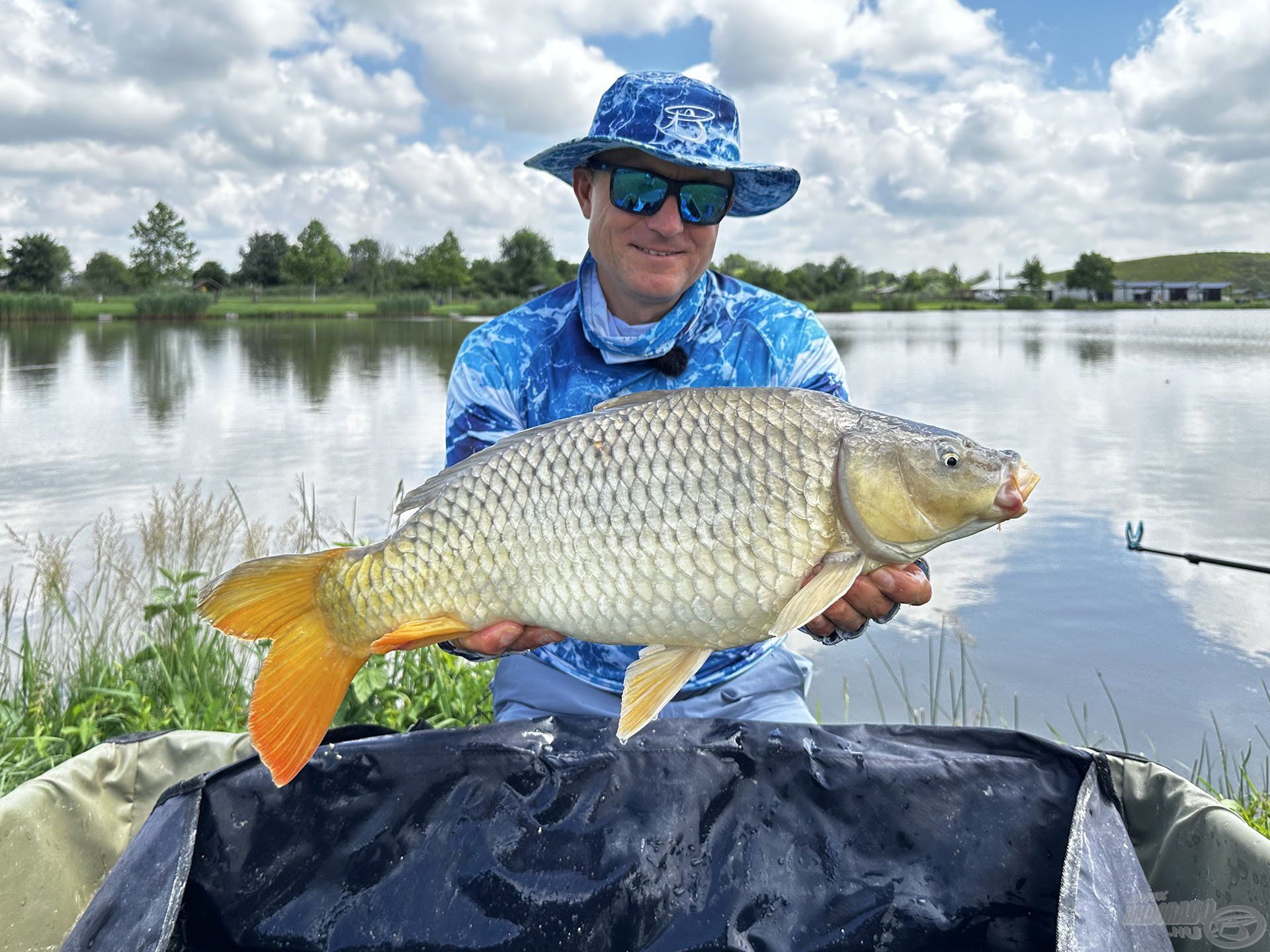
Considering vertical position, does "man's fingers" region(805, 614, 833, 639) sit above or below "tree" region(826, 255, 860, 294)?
below

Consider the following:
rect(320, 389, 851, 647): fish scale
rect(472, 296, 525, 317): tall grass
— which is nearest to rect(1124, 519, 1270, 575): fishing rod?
rect(320, 389, 851, 647): fish scale

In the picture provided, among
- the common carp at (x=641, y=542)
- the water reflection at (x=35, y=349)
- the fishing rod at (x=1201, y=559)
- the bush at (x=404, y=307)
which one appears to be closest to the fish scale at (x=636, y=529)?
the common carp at (x=641, y=542)

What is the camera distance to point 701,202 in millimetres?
1727

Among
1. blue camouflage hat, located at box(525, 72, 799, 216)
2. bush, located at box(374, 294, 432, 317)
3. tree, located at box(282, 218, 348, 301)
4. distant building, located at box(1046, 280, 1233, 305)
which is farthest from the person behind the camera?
distant building, located at box(1046, 280, 1233, 305)

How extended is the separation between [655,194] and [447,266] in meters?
45.9

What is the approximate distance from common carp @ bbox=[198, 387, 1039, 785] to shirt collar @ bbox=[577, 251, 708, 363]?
0.49 m

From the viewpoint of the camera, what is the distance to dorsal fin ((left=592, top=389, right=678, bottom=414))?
124 cm

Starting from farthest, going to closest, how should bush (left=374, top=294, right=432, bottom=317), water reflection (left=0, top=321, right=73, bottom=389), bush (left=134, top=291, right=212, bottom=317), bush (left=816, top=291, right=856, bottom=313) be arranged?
bush (left=816, top=291, right=856, bottom=313) → bush (left=374, top=294, right=432, bottom=317) → bush (left=134, top=291, right=212, bottom=317) → water reflection (left=0, top=321, right=73, bottom=389)

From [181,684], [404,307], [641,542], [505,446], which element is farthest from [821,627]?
[404,307]

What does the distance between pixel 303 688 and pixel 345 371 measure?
13.2m

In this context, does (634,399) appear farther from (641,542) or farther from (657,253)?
(657,253)

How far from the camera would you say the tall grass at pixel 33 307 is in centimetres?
2681

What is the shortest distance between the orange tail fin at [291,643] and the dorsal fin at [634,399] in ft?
1.13

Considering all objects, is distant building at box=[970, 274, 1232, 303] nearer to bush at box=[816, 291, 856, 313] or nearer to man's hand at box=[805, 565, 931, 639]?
bush at box=[816, 291, 856, 313]
